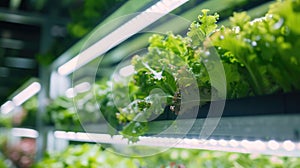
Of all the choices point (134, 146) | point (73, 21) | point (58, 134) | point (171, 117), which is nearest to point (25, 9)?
point (73, 21)

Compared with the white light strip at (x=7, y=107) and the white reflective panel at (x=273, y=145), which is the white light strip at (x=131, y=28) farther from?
the white light strip at (x=7, y=107)

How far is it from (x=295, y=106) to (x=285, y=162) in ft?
2.07

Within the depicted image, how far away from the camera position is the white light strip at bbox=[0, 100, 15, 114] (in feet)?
9.63

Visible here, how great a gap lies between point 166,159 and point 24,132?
1651 millimetres

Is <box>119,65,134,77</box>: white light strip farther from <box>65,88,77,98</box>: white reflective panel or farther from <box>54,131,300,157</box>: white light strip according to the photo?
<box>65,88,77,98</box>: white reflective panel

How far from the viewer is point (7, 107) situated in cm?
296

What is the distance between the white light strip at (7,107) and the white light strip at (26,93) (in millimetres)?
31

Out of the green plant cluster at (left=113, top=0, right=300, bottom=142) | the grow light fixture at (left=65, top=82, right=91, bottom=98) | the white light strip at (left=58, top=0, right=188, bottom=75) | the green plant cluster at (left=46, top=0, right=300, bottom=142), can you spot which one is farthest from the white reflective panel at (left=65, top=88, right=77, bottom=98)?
the green plant cluster at (left=113, top=0, right=300, bottom=142)

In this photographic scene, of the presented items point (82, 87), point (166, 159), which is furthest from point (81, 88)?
point (166, 159)

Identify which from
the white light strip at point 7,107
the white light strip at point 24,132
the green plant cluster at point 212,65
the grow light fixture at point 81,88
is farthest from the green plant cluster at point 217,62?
the white light strip at point 7,107

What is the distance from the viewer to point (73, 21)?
2.65 meters

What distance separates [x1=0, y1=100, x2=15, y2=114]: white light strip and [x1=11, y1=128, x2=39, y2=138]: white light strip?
0.16 m

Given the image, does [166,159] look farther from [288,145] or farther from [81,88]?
[288,145]

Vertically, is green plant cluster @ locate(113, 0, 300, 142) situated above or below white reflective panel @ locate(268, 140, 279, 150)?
above
